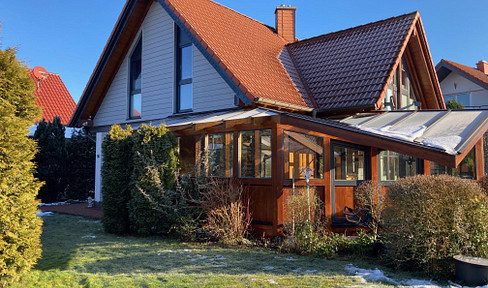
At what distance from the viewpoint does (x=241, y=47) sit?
42.3ft

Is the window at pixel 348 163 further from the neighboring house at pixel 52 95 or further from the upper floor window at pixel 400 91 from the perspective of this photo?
the neighboring house at pixel 52 95

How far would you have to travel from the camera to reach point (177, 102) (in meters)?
13.0

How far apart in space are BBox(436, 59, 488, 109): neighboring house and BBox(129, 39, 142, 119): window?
62.9 feet

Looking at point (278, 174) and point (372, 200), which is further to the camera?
point (278, 174)

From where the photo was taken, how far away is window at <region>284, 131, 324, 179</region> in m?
8.59

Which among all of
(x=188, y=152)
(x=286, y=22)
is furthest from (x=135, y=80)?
(x=286, y=22)

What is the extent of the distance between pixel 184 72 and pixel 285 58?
3966 millimetres

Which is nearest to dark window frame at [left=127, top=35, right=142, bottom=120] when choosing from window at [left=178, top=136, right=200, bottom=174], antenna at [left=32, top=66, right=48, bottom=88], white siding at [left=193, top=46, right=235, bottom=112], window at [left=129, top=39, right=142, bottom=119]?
window at [left=129, top=39, right=142, bottom=119]

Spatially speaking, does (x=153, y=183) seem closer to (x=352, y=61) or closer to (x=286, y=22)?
(x=352, y=61)

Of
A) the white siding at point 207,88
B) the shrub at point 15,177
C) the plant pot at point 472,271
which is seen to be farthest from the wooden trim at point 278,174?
the shrub at point 15,177

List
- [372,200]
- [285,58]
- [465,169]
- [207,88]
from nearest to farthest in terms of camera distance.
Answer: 1. [372,200]
2. [465,169]
3. [207,88]
4. [285,58]

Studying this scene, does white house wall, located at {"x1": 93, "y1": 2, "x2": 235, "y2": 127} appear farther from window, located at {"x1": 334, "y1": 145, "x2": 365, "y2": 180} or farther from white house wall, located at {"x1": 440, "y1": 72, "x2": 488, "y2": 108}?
white house wall, located at {"x1": 440, "y1": 72, "x2": 488, "y2": 108}

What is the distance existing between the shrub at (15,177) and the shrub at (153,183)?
3212 mm

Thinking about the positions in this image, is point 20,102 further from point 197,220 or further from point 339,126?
point 339,126
